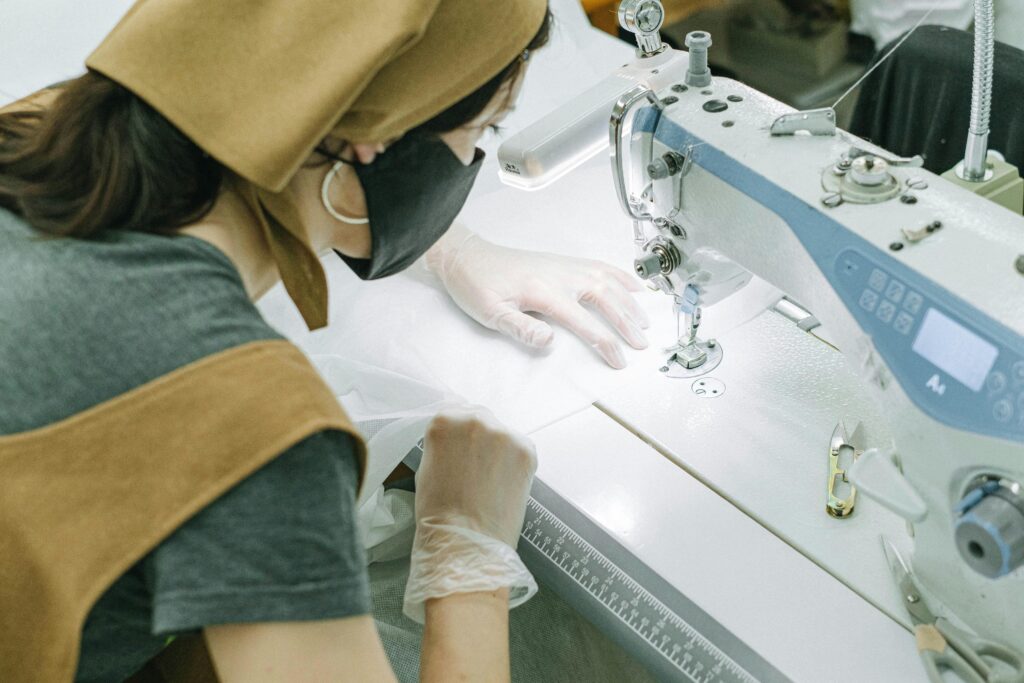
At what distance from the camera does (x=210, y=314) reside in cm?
85

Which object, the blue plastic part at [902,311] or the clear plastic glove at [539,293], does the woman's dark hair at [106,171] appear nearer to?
the blue plastic part at [902,311]

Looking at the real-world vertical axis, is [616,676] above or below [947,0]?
below

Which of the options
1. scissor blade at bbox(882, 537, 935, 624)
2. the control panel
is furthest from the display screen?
scissor blade at bbox(882, 537, 935, 624)

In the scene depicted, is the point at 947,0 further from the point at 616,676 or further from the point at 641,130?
the point at 616,676

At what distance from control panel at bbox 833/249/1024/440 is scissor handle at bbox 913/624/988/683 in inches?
9.1

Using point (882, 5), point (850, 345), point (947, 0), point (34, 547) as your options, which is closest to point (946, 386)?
point (850, 345)

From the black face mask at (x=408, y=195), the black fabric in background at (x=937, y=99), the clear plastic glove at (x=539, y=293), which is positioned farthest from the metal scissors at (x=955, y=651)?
the black fabric in background at (x=937, y=99)

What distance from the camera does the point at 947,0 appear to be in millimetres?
2229

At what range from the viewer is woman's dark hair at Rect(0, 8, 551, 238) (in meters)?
0.91

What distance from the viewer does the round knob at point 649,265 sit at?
4.16 feet

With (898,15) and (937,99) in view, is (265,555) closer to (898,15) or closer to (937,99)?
(937,99)

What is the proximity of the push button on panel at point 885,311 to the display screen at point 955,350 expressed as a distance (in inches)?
1.3

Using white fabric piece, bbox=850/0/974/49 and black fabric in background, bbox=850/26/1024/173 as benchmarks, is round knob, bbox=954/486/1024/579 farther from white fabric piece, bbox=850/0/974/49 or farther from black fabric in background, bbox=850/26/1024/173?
white fabric piece, bbox=850/0/974/49

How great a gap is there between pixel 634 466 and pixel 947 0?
1537 mm
